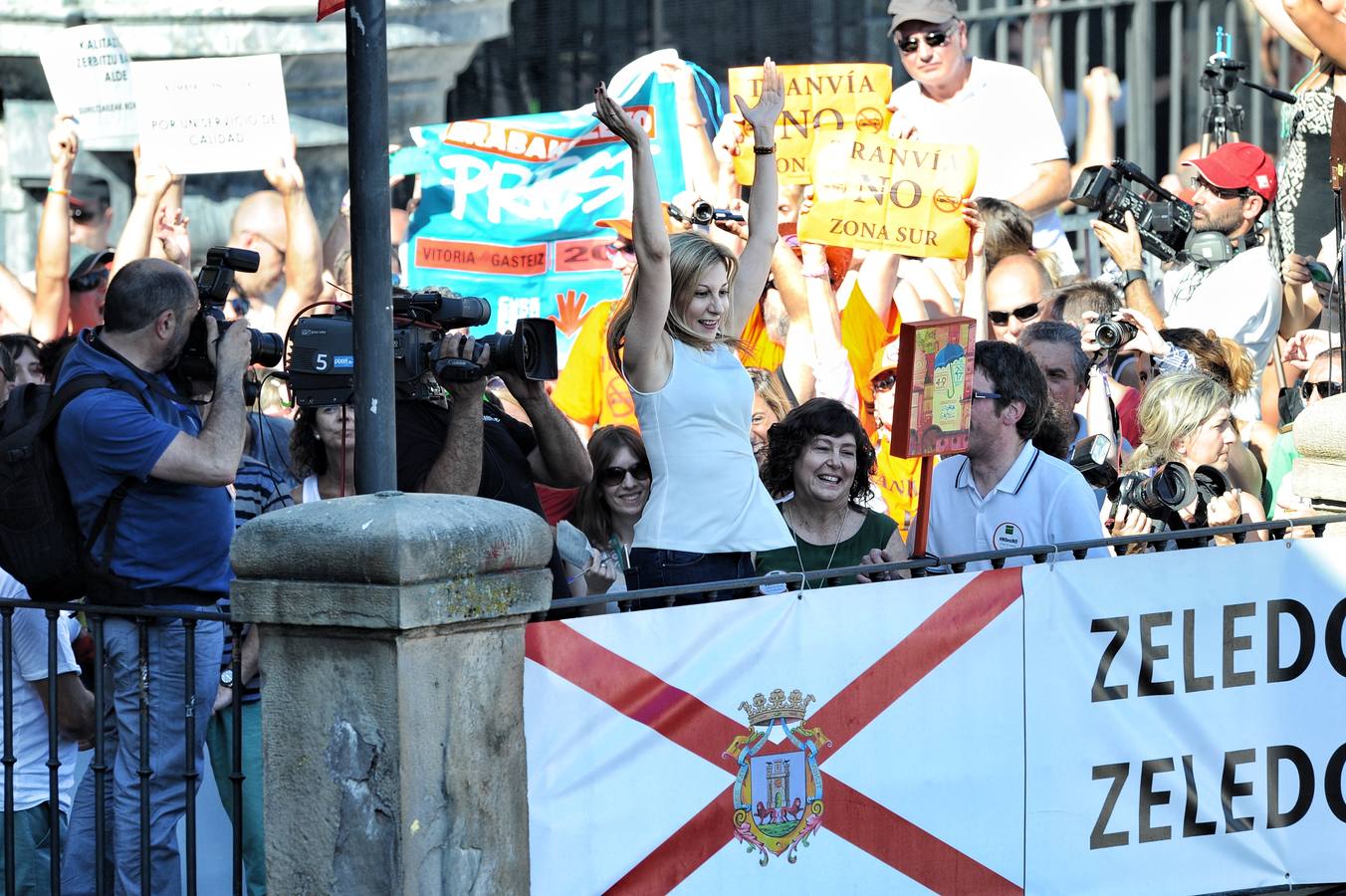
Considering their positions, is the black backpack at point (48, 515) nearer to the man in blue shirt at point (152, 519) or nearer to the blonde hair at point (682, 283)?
the man in blue shirt at point (152, 519)

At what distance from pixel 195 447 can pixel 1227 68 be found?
6.54 meters

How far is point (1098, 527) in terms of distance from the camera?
5645mm

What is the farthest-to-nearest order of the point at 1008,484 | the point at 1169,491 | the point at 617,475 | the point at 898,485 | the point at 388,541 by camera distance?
the point at 898,485, the point at 617,475, the point at 1169,491, the point at 1008,484, the point at 388,541

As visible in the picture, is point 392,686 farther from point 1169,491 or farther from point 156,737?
point 1169,491

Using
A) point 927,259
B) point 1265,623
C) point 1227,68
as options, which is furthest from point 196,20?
point 1265,623

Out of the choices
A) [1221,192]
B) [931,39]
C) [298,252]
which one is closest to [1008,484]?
[1221,192]

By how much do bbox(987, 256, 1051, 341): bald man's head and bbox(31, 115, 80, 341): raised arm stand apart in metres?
4.17

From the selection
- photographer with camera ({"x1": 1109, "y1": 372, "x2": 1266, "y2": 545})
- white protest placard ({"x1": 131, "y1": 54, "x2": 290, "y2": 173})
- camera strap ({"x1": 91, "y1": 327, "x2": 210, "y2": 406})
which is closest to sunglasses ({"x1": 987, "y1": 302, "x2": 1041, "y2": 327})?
photographer with camera ({"x1": 1109, "y1": 372, "x2": 1266, "y2": 545})

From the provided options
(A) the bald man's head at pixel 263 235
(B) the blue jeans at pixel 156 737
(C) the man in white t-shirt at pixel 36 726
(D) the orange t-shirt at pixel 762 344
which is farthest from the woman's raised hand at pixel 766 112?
(A) the bald man's head at pixel 263 235

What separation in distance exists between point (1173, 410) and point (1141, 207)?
7.54ft

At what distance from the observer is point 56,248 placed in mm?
9117

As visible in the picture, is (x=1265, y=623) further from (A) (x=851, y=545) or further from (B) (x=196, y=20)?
(B) (x=196, y=20)

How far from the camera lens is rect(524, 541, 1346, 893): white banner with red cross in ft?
15.7

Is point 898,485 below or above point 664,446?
below
